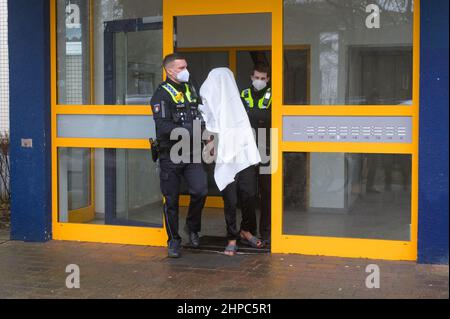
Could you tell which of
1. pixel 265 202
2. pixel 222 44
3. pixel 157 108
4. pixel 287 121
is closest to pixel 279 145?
pixel 287 121

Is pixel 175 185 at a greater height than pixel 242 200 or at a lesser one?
greater

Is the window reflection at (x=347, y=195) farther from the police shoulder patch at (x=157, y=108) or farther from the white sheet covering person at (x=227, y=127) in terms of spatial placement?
the police shoulder patch at (x=157, y=108)

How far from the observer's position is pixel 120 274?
605 centimetres

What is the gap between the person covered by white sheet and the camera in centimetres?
671

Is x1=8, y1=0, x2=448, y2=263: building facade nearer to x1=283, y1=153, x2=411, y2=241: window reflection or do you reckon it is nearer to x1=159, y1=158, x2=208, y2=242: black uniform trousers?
x1=283, y1=153, x2=411, y2=241: window reflection

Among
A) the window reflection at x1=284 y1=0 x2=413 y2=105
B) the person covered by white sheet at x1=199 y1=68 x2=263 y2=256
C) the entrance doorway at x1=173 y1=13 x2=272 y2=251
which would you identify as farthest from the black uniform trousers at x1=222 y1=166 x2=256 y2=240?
the entrance doorway at x1=173 y1=13 x2=272 y2=251

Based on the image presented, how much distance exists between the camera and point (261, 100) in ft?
22.8

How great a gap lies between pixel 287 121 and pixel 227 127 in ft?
2.00

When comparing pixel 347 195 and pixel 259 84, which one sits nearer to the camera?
pixel 347 195

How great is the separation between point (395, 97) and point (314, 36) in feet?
3.23

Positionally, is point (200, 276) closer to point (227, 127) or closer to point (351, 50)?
point (227, 127)

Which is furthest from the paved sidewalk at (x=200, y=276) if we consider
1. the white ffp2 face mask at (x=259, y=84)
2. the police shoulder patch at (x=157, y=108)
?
the white ffp2 face mask at (x=259, y=84)

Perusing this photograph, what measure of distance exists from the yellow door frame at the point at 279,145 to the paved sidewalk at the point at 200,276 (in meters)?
0.15
